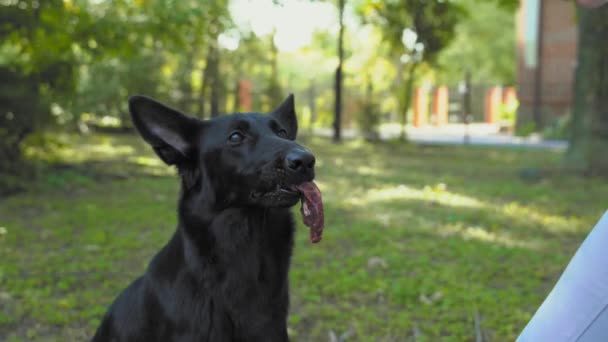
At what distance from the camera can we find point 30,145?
1030cm

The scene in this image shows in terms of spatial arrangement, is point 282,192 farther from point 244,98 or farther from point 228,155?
point 244,98

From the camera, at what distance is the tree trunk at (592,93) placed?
505 inches

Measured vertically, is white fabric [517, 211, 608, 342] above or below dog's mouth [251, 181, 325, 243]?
below

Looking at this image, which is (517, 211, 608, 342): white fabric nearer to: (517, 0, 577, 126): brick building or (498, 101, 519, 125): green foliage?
(517, 0, 577, 126): brick building

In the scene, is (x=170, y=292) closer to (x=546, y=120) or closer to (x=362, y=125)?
(x=362, y=125)

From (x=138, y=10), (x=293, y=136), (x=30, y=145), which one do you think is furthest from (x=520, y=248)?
(x=138, y=10)

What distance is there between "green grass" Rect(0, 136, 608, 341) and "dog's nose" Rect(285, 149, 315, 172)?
2224mm

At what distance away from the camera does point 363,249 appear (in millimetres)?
7023

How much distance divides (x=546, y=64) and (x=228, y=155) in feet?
95.8

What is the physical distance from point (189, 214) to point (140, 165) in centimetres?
1156

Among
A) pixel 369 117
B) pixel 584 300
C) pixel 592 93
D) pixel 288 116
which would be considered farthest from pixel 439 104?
pixel 584 300

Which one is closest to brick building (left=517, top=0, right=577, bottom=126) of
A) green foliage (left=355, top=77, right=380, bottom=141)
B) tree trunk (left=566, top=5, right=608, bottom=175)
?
green foliage (left=355, top=77, right=380, bottom=141)

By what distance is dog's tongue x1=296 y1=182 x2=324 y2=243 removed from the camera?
112 inches

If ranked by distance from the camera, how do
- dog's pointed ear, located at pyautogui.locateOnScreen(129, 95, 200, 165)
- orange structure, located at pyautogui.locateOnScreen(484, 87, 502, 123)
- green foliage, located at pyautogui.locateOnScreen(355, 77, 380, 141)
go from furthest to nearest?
orange structure, located at pyautogui.locateOnScreen(484, 87, 502, 123)
green foliage, located at pyautogui.locateOnScreen(355, 77, 380, 141)
dog's pointed ear, located at pyautogui.locateOnScreen(129, 95, 200, 165)
